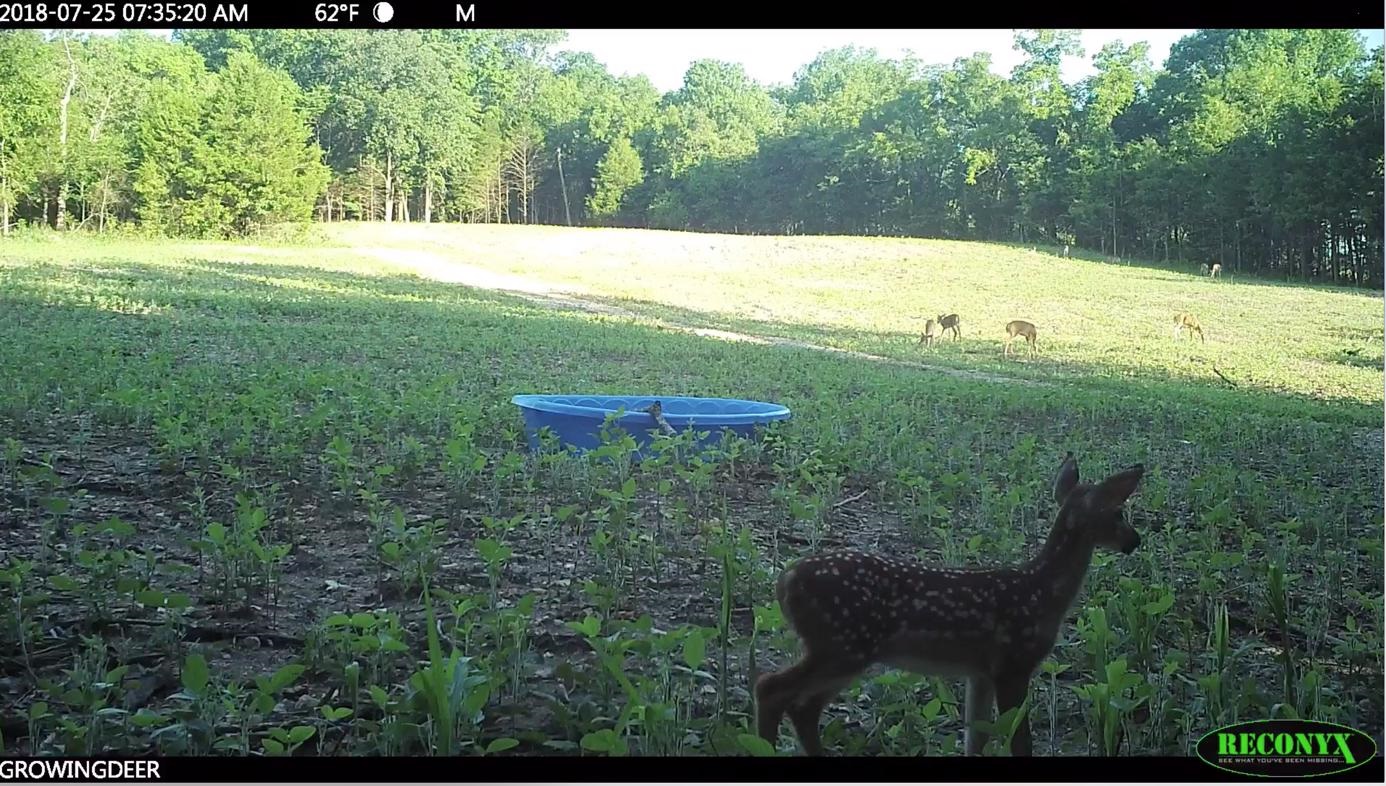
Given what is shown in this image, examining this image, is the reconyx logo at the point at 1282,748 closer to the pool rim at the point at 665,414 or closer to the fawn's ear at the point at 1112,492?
the fawn's ear at the point at 1112,492

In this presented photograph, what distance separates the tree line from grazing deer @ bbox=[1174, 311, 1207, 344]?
221 millimetres

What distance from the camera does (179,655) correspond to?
112 inches

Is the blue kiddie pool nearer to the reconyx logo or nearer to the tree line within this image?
the tree line

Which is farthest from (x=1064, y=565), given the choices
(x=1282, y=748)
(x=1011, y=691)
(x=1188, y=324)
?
(x=1188, y=324)

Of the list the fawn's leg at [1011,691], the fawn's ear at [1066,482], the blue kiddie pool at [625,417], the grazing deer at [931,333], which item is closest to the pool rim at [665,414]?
the blue kiddie pool at [625,417]

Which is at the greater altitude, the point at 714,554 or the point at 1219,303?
the point at 1219,303

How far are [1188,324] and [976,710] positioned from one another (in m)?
2.04

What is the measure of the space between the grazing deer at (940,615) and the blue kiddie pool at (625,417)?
1.25 meters

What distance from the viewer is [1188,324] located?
13.5 ft

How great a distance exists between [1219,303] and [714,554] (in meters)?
2.12
